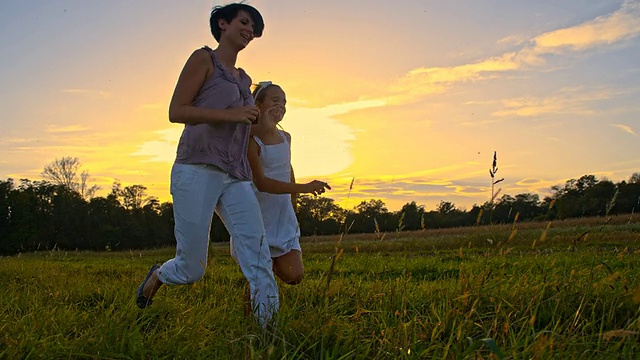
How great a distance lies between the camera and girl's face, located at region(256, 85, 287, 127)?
192 inches

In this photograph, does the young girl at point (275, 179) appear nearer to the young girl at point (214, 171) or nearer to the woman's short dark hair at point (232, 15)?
the young girl at point (214, 171)

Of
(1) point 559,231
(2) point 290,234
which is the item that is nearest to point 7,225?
(1) point 559,231

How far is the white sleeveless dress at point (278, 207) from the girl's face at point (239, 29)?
0.84 m

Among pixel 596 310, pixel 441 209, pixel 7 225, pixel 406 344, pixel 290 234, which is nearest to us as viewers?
pixel 406 344

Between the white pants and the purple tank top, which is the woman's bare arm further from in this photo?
the white pants

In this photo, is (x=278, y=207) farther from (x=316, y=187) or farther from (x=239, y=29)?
(x=239, y=29)

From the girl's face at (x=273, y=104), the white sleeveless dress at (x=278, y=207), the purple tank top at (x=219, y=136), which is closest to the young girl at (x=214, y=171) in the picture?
the purple tank top at (x=219, y=136)

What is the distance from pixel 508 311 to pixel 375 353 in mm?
1177

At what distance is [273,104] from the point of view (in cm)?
490

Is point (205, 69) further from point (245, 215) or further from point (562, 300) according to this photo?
point (562, 300)

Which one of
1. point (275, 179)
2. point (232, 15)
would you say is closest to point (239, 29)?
point (232, 15)

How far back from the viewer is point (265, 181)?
14.8 feet

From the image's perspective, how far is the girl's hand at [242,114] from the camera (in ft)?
12.6

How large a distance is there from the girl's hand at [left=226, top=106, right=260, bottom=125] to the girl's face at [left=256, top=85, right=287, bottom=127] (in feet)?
3.15
